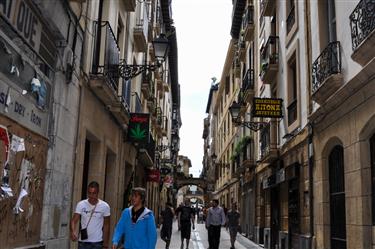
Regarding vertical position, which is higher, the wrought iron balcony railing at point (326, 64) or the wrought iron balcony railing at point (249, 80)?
the wrought iron balcony railing at point (249, 80)

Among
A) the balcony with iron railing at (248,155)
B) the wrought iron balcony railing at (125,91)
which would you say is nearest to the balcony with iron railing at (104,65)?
the wrought iron balcony railing at (125,91)

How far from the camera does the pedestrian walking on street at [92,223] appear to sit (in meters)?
6.98

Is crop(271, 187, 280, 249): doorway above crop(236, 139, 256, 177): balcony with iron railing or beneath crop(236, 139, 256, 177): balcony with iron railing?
beneath

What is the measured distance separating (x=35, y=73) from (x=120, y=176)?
858cm

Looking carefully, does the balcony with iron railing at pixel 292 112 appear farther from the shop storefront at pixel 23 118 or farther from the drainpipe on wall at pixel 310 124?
the shop storefront at pixel 23 118

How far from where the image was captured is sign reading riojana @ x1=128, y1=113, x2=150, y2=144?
1627 centimetres

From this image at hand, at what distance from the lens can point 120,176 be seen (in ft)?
51.9

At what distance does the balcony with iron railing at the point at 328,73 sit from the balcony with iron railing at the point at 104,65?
4.59 meters

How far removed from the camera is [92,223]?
7020mm

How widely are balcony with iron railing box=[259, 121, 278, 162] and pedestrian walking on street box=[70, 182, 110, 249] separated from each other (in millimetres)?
10599

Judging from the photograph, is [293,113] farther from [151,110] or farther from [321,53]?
[151,110]

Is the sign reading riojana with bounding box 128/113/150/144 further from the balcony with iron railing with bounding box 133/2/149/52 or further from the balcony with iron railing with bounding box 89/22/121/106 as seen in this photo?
the balcony with iron railing with bounding box 89/22/121/106

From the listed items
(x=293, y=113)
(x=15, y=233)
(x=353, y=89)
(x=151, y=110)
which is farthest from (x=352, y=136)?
(x=151, y=110)

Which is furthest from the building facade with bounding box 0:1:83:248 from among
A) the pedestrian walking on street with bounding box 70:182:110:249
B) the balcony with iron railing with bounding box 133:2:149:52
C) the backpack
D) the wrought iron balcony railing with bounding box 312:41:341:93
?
the balcony with iron railing with bounding box 133:2:149:52
